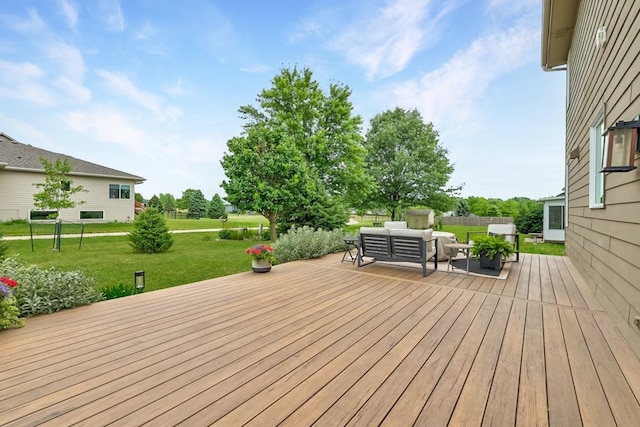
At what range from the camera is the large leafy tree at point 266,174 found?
12.1 metres

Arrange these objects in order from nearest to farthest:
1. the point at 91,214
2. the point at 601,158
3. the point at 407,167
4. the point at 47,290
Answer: the point at 47,290, the point at 601,158, the point at 407,167, the point at 91,214

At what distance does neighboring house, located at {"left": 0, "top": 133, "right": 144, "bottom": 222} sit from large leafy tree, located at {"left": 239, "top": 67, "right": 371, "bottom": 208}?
11777 millimetres

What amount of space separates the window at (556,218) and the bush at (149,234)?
624 inches

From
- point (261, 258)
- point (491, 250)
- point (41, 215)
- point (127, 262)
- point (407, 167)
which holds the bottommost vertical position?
point (127, 262)

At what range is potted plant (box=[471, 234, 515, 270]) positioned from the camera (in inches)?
207

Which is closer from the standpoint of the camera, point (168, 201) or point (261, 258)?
point (261, 258)

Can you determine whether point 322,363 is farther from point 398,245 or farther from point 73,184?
point 73,184

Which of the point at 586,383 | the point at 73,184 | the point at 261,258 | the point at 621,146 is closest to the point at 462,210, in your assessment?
the point at 261,258

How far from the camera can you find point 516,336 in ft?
8.49

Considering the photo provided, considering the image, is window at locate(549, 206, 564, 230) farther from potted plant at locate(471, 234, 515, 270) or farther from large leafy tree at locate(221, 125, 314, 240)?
large leafy tree at locate(221, 125, 314, 240)

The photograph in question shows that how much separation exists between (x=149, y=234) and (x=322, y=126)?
9688 mm

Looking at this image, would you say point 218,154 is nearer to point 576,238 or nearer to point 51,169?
point 51,169

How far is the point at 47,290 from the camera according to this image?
331 cm

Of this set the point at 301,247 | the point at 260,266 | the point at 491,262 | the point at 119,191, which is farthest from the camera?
the point at 119,191
